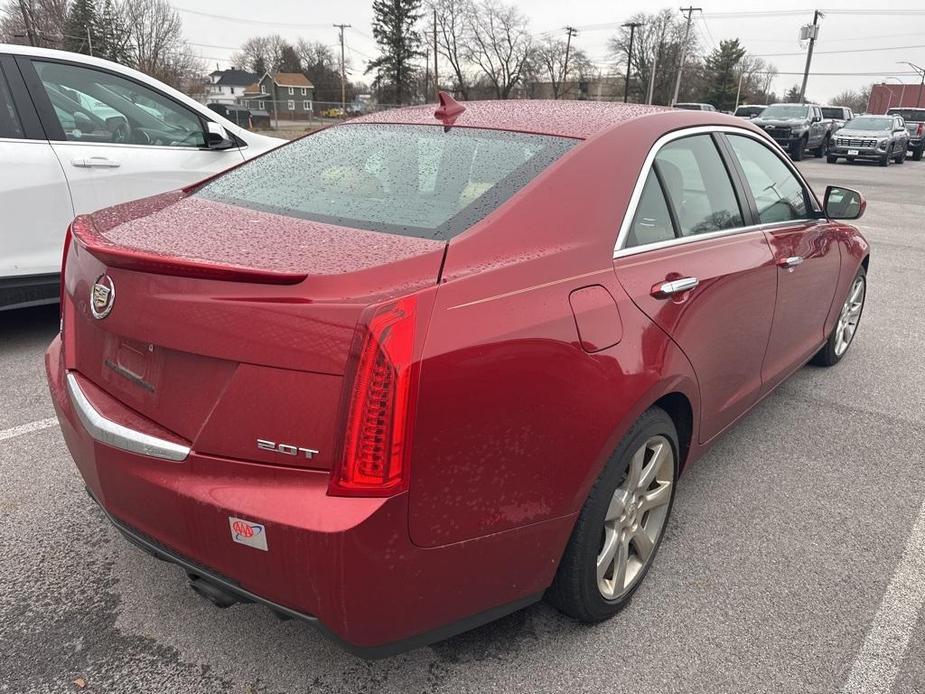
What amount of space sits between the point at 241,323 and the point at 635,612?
163cm

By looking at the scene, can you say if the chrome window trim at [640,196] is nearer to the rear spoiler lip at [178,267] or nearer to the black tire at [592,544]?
the black tire at [592,544]

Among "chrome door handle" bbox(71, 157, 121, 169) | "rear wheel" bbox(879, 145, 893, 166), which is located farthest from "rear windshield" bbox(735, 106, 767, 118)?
"chrome door handle" bbox(71, 157, 121, 169)

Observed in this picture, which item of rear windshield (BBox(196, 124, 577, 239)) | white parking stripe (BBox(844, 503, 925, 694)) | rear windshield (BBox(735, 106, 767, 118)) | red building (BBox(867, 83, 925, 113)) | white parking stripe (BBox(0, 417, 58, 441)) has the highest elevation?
red building (BBox(867, 83, 925, 113))

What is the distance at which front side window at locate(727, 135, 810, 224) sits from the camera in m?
3.14

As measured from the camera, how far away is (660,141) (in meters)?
2.51

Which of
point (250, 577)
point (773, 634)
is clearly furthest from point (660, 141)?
point (250, 577)

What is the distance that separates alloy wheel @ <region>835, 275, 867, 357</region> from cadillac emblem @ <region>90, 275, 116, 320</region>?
4253mm

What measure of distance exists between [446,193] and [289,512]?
1.06 metres

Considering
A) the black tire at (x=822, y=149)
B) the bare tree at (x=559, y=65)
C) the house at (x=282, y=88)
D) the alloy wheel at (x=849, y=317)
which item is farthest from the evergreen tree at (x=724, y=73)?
the alloy wheel at (x=849, y=317)

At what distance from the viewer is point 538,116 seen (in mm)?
2574

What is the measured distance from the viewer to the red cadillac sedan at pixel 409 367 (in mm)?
1571

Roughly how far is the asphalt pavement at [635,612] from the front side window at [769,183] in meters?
1.19

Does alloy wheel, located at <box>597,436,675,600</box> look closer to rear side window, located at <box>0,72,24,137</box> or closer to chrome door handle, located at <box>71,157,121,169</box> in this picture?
chrome door handle, located at <box>71,157,121,169</box>

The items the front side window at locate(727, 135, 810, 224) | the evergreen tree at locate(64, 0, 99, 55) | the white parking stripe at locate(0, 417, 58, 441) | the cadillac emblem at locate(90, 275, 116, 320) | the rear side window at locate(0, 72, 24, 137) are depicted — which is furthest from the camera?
the evergreen tree at locate(64, 0, 99, 55)
